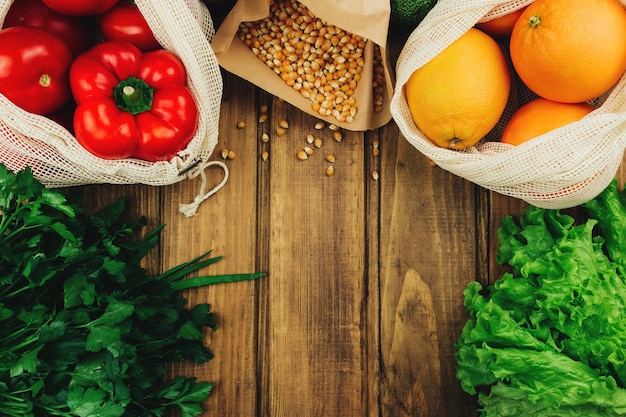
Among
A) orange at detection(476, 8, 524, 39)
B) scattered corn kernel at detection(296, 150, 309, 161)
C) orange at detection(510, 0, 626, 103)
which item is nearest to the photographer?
orange at detection(510, 0, 626, 103)

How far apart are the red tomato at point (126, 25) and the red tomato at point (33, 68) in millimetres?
76

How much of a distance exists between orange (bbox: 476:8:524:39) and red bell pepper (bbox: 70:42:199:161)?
49cm

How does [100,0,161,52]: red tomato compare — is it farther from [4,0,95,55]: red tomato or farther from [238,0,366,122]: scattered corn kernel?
[238,0,366,122]: scattered corn kernel

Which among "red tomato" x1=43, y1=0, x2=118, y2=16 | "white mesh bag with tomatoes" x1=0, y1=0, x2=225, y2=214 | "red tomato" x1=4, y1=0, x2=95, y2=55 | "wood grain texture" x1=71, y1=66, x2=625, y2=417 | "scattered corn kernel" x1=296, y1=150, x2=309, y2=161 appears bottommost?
"wood grain texture" x1=71, y1=66, x2=625, y2=417

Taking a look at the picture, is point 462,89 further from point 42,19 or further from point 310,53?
point 42,19

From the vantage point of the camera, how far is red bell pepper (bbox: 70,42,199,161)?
90cm

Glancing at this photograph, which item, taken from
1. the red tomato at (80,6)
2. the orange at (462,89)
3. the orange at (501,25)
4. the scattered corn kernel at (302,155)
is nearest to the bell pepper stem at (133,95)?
the red tomato at (80,6)

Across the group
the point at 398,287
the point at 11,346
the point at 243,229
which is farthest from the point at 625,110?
the point at 11,346

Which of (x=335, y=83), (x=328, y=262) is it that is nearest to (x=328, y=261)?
(x=328, y=262)

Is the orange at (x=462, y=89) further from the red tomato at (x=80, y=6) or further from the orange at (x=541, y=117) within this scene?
the red tomato at (x=80, y=6)

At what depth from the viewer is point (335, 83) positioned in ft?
3.46

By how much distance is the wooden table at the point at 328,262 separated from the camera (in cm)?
110

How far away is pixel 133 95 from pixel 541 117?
62cm

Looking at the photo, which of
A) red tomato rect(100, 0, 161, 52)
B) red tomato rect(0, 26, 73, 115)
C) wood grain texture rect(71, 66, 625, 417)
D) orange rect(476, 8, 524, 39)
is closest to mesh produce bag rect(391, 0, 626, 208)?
orange rect(476, 8, 524, 39)
